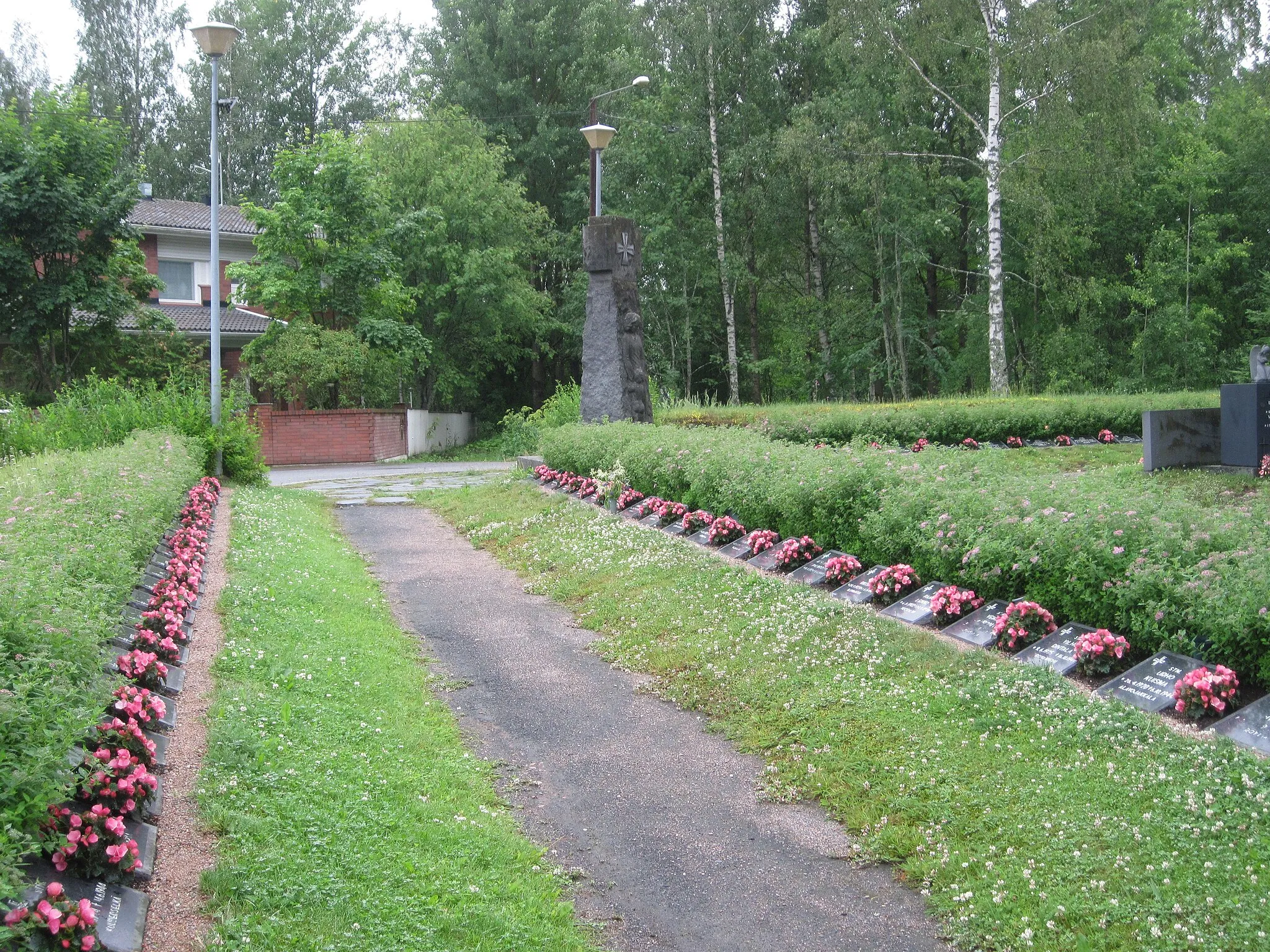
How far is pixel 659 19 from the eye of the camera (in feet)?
98.2

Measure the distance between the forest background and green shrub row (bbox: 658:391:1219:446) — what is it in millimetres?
5842

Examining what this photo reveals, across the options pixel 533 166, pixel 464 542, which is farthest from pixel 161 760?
pixel 533 166

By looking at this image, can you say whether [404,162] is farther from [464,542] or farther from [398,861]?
[398,861]

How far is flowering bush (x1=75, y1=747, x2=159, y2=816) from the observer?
3414 millimetres

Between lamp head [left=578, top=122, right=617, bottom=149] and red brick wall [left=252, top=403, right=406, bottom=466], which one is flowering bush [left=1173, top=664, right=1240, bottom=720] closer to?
lamp head [left=578, top=122, right=617, bottom=149]

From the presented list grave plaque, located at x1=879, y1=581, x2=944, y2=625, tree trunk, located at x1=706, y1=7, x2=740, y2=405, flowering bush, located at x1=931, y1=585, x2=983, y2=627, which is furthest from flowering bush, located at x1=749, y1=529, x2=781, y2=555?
tree trunk, located at x1=706, y1=7, x2=740, y2=405

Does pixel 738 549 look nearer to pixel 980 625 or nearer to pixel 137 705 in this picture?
pixel 980 625

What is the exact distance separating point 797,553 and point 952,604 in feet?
6.07

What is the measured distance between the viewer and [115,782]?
3.53 meters

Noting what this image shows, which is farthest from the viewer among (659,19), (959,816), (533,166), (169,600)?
(533,166)

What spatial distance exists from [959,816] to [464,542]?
824cm

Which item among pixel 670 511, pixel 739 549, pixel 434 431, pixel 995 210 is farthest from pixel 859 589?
pixel 434 431

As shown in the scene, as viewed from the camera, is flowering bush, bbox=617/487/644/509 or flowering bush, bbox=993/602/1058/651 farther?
flowering bush, bbox=617/487/644/509

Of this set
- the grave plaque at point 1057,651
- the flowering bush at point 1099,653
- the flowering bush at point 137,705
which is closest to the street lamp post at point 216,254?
the flowering bush at point 137,705
